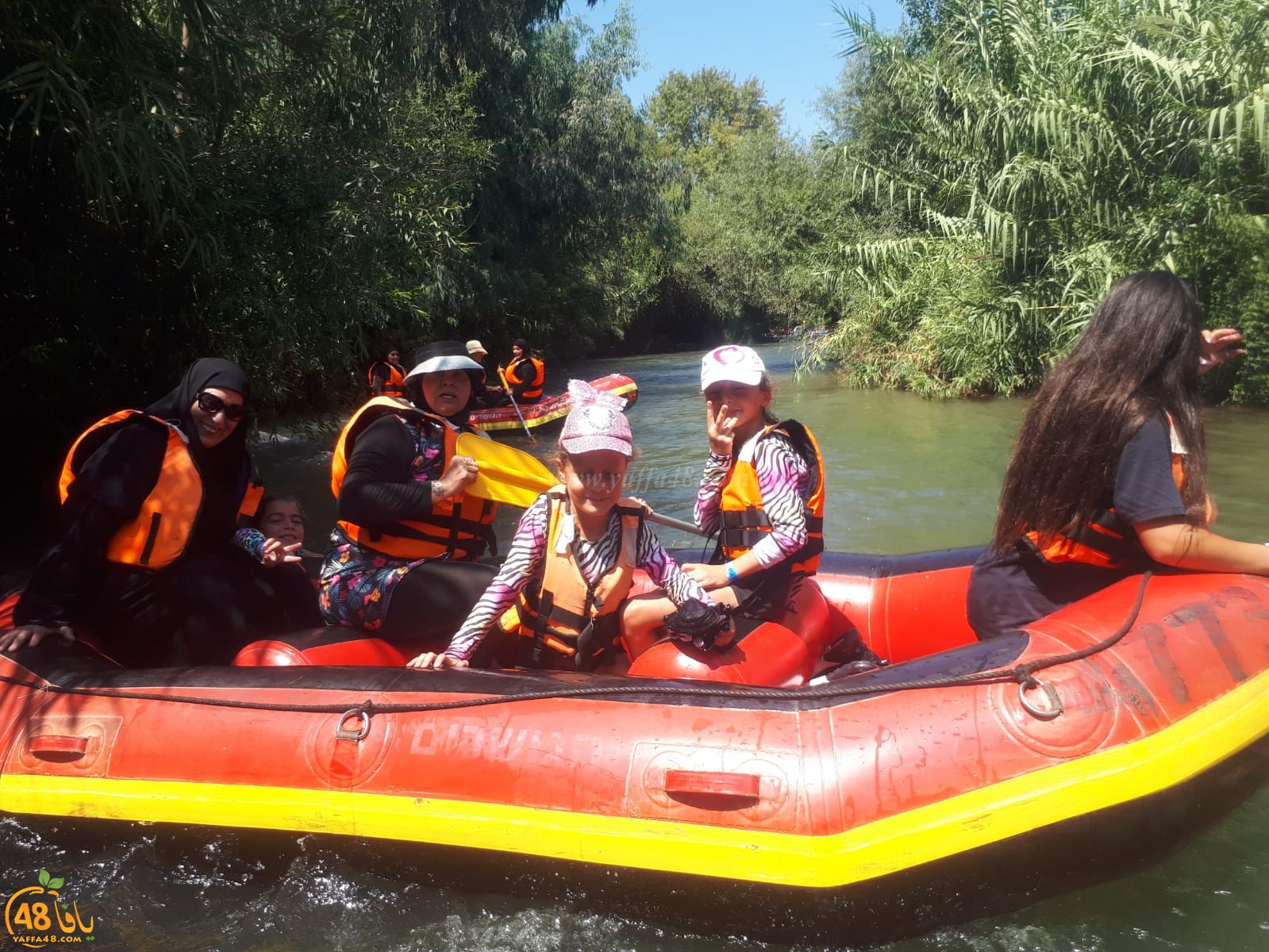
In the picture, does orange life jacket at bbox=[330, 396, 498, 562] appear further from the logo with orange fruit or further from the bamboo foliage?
the bamboo foliage

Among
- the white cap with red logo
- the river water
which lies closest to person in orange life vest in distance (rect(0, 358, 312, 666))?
the river water

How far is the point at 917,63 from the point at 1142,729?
36.0 ft

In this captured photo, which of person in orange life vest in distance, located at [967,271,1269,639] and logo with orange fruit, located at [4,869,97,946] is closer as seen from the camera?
person in orange life vest in distance, located at [967,271,1269,639]

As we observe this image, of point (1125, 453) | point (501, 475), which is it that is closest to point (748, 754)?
point (1125, 453)

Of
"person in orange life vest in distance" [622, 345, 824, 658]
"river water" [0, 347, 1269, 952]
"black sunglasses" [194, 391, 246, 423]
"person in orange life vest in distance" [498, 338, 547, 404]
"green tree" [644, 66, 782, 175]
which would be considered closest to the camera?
"river water" [0, 347, 1269, 952]

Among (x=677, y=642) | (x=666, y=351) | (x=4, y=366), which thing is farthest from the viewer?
(x=666, y=351)

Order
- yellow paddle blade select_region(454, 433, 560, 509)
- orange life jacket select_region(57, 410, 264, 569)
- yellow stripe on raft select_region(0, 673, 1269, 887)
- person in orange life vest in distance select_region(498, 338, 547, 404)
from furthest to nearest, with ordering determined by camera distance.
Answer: person in orange life vest in distance select_region(498, 338, 547, 404), yellow paddle blade select_region(454, 433, 560, 509), orange life jacket select_region(57, 410, 264, 569), yellow stripe on raft select_region(0, 673, 1269, 887)

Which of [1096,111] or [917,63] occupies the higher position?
[917,63]

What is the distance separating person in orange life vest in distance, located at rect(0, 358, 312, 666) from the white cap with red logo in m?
1.54

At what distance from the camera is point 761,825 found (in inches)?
95.5

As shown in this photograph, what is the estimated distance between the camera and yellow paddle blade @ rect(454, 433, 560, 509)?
11.7ft

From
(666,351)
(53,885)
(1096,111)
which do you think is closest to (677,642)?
(53,885)

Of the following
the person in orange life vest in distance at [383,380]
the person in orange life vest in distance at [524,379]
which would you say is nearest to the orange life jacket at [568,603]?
the person in orange life vest in distance at [383,380]

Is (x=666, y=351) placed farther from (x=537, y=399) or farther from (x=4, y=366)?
(x=4, y=366)
